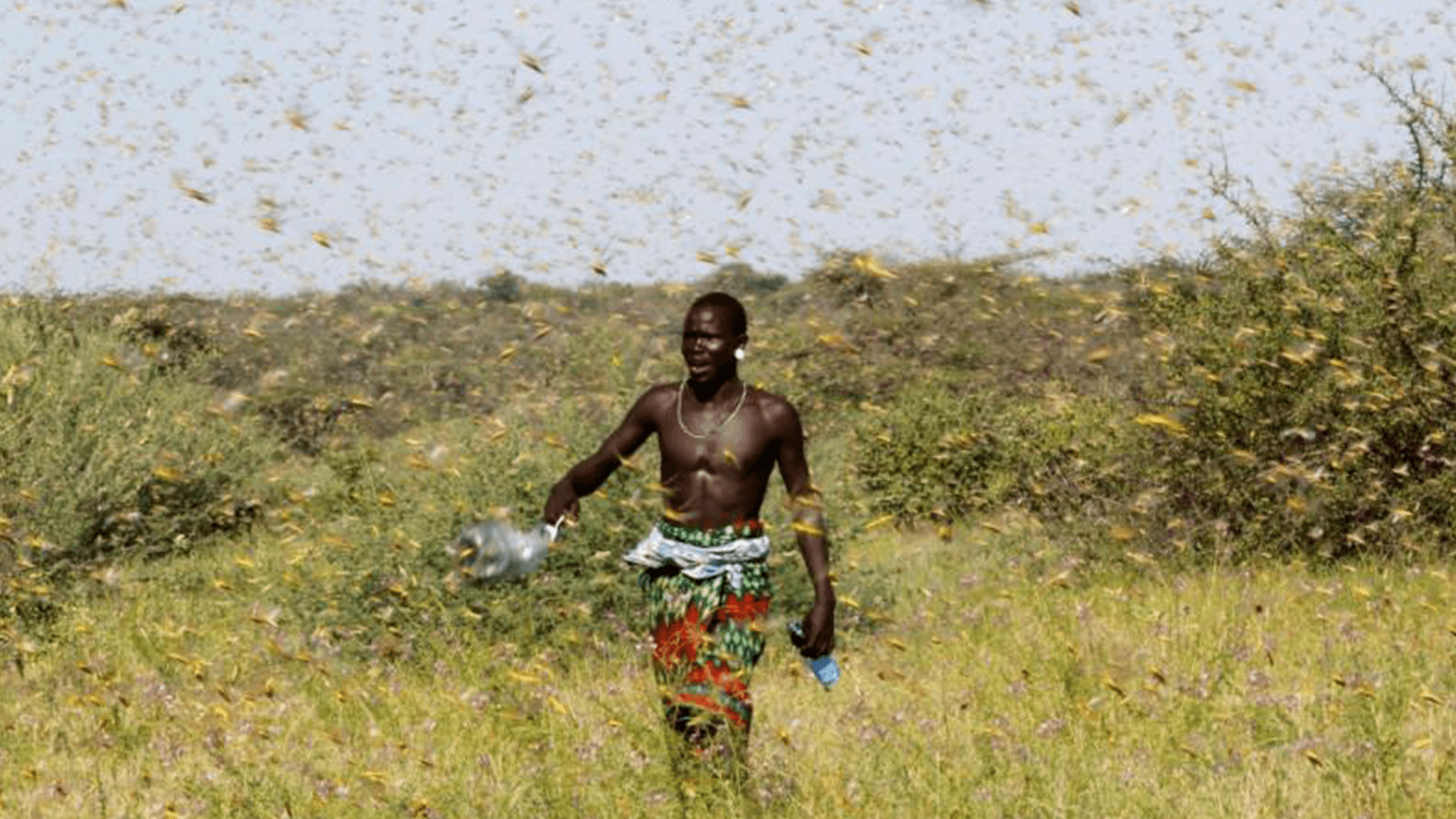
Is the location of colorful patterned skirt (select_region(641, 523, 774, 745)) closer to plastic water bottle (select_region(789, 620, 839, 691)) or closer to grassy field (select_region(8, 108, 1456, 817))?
plastic water bottle (select_region(789, 620, 839, 691))

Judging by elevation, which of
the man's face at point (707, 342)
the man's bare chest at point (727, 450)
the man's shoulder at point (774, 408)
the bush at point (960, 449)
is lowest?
the bush at point (960, 449)

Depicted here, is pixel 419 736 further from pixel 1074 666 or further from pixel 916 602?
pixel 916 602

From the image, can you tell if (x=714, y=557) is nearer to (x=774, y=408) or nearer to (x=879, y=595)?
(x=774, y=408)

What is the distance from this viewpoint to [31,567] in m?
12.8

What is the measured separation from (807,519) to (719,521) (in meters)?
0.30

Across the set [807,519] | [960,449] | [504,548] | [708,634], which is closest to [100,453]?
[960,449]

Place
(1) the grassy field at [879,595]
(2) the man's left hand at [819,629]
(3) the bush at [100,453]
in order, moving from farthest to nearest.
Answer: (3) the bush at [100,453]
(1) the grassy field at [879,595]
(2) the man's left hand at [819,629]

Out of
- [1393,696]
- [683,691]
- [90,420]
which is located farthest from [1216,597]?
[90,420]

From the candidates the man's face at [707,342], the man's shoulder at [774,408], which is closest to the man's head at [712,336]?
the man's face at [707,342]

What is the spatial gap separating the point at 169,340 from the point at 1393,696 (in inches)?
1392

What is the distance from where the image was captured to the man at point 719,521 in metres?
5.14

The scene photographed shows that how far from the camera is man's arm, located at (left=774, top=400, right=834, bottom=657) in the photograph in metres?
5.02

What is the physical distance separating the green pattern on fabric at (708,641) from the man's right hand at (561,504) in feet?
1.32

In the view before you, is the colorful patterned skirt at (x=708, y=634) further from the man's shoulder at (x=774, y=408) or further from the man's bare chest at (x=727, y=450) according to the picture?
the man's shoulder at (x=774, y=408)
